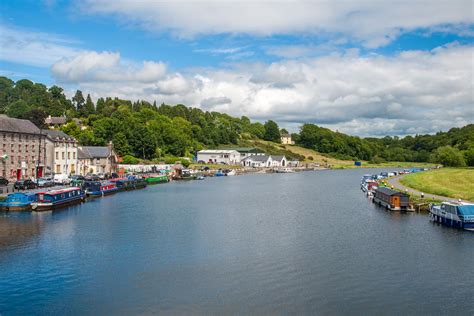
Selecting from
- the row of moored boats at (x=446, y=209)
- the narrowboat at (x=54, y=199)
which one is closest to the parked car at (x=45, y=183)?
the narrowboat at (x=54, y=199)

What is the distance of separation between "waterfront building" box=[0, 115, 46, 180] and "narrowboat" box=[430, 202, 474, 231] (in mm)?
60646

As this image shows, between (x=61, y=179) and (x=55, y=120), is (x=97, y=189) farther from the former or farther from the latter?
(x=55, y=120)

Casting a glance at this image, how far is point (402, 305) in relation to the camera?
25.5m

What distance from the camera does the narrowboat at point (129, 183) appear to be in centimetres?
8438

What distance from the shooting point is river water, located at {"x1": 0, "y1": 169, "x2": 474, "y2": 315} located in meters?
25.6

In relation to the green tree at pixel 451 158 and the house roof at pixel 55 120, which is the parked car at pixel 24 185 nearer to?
the house roof at pixel 55 120

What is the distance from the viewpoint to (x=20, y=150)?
255 ft

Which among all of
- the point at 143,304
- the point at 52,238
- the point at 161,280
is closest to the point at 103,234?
the point at 52,238

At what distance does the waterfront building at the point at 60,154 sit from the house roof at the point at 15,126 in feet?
14.3

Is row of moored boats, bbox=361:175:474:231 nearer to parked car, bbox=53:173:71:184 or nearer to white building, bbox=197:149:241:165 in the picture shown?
parked car, bbox=53:173:71:184

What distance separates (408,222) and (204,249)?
24.1 meters

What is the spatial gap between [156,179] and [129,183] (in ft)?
54.6

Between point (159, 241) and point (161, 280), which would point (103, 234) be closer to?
point (159, 241)

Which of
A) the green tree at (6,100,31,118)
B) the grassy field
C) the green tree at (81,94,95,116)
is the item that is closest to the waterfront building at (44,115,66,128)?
the green tree at (6,100,31,118)
